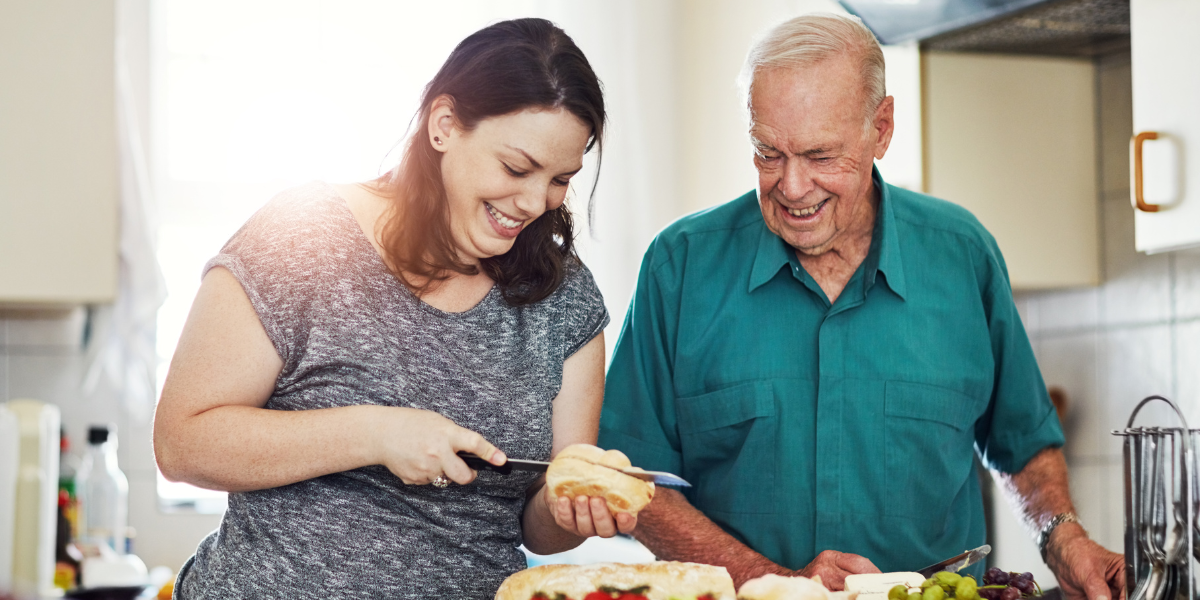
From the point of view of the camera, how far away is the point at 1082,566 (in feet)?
3.86

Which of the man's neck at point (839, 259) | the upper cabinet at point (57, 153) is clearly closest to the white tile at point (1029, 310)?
the man's neck at point (839, 259)

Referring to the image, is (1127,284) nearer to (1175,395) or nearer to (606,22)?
(1175,395)

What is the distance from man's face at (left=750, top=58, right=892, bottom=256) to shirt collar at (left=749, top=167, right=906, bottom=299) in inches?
1.2

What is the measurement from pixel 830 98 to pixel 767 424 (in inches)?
16.0

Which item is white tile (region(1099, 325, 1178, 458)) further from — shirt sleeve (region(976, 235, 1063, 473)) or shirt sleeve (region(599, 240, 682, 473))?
shirt sleeve (region(599, 240, 682, 473))

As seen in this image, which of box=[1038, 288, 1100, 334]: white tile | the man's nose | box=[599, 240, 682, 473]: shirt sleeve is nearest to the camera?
the man's nose

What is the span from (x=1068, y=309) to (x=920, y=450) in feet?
3.31

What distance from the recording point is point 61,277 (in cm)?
222

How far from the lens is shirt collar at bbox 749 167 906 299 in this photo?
1372 mm

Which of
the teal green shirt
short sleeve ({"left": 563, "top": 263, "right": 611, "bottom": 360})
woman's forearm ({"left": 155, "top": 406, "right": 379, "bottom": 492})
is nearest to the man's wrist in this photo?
the teal green shirt

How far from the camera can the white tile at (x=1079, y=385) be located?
6.86 feet

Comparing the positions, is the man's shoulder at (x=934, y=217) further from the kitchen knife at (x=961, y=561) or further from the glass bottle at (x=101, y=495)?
the glass bottle at (x=101, y=495)

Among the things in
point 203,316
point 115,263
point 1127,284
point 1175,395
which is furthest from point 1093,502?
point 115,263

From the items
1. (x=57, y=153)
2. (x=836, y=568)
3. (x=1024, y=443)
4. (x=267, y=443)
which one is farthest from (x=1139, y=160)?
(x=57, y=153)
